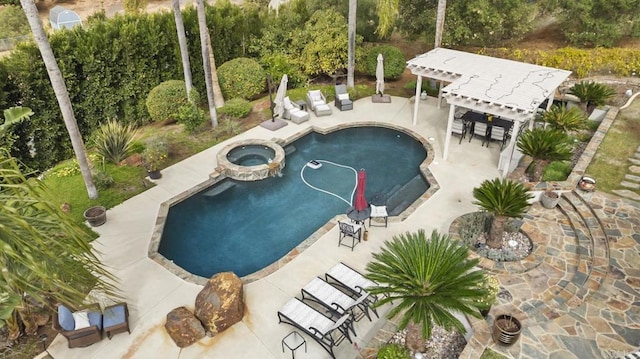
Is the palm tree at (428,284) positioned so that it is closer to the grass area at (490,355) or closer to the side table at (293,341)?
the grass area at (490,355)

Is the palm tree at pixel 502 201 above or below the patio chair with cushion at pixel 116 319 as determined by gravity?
above

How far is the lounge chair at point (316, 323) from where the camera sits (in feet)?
26.8

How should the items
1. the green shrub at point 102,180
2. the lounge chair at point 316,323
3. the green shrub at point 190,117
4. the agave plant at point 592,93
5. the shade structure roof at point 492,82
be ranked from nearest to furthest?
the lounge chair at point 316,323, the shade structure roof at point 492,82, the green shrub at point 102,180, the agave plant at point 592,93, the green shrub at point 190,117

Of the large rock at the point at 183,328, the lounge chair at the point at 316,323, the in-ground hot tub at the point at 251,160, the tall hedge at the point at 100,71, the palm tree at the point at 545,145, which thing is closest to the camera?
the lounge chair at the point at 316,323

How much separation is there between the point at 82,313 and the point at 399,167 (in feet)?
35.3

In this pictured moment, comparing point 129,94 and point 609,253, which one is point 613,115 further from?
point 129,94

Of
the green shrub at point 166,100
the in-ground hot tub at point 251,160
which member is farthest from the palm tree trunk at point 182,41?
the in-ground hot tub at point 251,160

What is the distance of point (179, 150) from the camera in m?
16.1

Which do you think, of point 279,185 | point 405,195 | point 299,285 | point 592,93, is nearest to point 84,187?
point 279,185

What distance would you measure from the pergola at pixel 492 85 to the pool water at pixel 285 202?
2.17 metres

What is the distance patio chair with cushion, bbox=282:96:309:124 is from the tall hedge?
4843 mm

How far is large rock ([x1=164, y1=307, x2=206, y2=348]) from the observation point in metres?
8.48

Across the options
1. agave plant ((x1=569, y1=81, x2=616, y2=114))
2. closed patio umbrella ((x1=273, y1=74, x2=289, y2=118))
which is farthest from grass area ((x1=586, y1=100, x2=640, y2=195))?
closed patio umbrella ((x1=273, y1=74, x2=289, y2=118))

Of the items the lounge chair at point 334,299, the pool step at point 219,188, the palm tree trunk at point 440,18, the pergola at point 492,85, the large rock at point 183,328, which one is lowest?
the pool step at point 219,188
